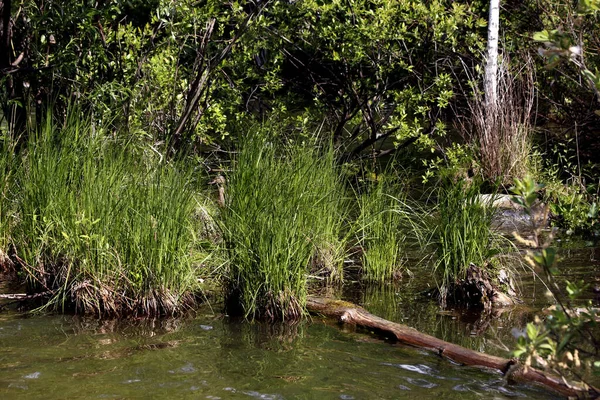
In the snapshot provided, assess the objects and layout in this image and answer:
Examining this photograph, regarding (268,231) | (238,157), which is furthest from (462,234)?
(238,157)

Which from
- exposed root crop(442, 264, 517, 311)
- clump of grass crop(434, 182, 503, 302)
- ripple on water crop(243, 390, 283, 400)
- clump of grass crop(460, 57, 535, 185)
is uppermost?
clump of grass crop(460, 57, 535, 185)

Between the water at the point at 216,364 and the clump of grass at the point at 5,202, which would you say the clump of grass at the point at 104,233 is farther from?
the clump of grass at the point at 5,202

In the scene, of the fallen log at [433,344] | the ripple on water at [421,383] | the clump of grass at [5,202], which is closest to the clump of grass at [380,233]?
the fallen log at [433,344]

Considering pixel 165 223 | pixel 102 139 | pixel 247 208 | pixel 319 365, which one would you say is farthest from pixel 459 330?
pixel 102 139

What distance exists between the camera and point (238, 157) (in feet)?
22.1

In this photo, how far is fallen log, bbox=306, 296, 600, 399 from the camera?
430cm

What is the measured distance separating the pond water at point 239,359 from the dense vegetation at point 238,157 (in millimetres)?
312

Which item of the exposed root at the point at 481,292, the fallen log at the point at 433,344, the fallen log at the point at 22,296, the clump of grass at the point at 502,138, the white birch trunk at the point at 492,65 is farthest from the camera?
the white birch trunk at the point at 492,65

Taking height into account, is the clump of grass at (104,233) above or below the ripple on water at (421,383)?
above

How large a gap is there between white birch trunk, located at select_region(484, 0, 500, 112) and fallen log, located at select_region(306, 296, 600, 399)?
219 inches

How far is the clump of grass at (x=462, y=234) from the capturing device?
6230mm

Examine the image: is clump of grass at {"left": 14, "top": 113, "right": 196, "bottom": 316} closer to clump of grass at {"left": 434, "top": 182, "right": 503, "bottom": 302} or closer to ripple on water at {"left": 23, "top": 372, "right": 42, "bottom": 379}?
ripple on water at {"left": 23, "top": 372, "right": 42, "bottom": 379}

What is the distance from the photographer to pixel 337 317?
19.0 feet

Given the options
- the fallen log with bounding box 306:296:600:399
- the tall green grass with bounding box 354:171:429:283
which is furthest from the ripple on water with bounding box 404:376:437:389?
the tall green grass with bounding box 354:171:429:283
